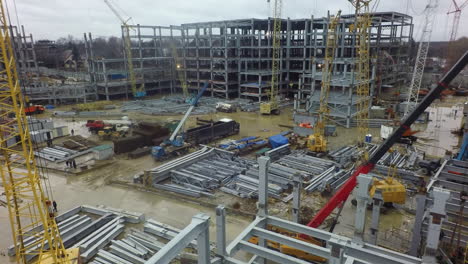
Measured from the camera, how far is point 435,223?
736 centimetres

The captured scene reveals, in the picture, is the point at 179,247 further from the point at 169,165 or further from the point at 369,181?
the point at 169,165

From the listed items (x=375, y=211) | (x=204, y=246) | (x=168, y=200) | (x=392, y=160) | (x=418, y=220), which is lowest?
(x=168, y=200)

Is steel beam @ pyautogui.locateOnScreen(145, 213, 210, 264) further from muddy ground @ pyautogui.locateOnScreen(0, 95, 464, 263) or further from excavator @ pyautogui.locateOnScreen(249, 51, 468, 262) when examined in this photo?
muddy ground @ pyautogui.locateOnScreen(0, 95, 464, 263)

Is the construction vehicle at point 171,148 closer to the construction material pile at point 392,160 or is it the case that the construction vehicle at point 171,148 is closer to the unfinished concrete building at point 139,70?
the construction material pile at point 392,160

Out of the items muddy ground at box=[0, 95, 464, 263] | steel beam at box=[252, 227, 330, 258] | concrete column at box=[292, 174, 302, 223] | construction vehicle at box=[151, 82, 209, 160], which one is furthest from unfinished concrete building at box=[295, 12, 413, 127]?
steel beam at box=[252, 227, 330, 258]

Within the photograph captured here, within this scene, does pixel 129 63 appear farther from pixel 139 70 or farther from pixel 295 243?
pixel 295 243

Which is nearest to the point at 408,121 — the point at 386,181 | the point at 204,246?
the point at 204,246

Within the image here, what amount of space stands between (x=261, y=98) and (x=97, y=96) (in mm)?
29198

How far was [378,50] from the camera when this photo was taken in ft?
161

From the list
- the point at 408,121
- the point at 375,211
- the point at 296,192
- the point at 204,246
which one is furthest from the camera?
the point at 296,192

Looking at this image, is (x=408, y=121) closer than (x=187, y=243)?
No

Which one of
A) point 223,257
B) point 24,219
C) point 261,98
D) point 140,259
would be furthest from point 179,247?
point 261,98

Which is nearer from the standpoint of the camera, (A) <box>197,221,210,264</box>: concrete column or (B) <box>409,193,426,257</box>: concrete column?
(A) <box>197,221,210,264</box>: concrete column

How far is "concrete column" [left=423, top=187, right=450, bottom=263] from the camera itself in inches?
281
